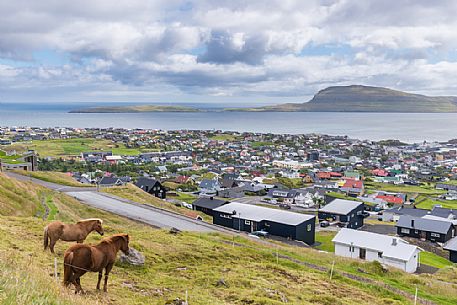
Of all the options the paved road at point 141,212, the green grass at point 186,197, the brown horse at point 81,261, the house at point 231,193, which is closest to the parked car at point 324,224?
the green grass at point 186,197

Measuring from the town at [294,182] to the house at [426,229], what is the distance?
10cm

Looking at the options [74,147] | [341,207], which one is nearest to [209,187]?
[341,207]

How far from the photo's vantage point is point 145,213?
2553 centimetres

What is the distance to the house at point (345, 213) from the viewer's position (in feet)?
148

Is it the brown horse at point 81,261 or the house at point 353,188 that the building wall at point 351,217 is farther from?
the brown horse at point 81,261

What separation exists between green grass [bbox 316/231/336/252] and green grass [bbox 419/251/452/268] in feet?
23.4

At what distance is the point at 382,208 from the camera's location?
6031 centimetres

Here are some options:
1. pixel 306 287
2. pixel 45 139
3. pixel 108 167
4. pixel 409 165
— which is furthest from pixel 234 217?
pixel 45 139

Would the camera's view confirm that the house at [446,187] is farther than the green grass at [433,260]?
Yes

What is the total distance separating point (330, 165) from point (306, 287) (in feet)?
340

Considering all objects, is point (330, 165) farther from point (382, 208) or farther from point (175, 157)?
point (382, 208)

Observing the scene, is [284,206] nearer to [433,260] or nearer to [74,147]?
[433,260]

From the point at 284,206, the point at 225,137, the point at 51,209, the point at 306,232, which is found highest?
the point at 51,209

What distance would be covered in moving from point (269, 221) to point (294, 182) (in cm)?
4919
